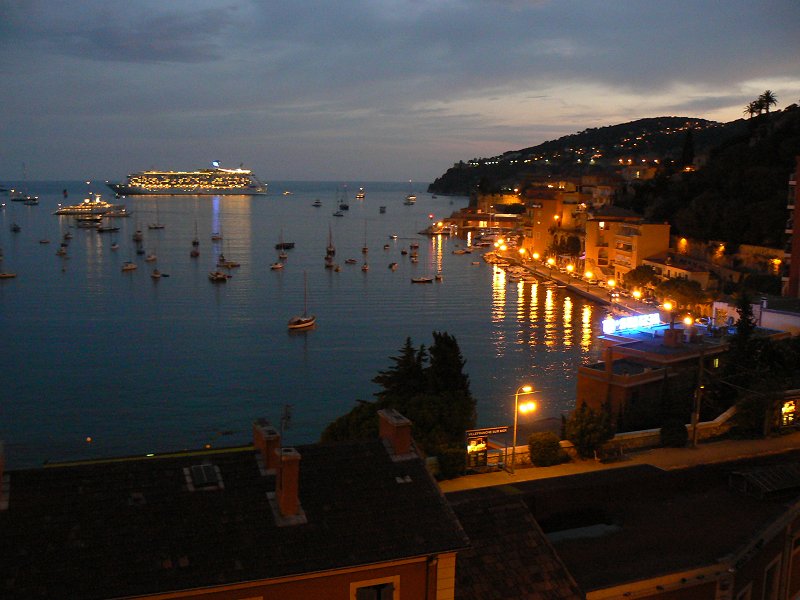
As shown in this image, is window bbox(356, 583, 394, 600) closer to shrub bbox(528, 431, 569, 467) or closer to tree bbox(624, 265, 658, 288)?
shrub bbox(528, 431, 569, 467)

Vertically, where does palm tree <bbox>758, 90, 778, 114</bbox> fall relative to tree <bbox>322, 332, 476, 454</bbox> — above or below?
above

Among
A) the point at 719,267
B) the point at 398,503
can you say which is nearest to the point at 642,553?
the point at 398,503

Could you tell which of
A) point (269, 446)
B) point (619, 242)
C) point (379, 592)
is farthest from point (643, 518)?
point (619, 242)

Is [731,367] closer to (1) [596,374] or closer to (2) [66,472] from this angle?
(1) [596,374]

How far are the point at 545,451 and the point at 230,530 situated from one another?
769 centimetres

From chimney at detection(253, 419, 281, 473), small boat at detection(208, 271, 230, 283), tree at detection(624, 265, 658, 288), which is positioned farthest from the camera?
small boat at detection(208, 271, 230, 283)

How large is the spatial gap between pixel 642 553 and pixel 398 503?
3.27 m

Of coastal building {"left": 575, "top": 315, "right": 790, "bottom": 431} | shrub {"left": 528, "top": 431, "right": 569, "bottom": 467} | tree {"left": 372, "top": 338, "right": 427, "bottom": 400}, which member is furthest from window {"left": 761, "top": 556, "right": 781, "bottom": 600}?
tree {"left": 372, "top": 338, "right": 427, "bottom": 400}

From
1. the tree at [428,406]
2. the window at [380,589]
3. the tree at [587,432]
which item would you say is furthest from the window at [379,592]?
the tree at [587,432]

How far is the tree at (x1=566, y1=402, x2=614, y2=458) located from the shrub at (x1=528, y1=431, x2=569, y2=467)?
312 millimetres

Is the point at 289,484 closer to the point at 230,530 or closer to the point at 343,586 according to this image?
the point at 230,530

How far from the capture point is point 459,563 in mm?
7328

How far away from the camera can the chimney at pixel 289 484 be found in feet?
21.3

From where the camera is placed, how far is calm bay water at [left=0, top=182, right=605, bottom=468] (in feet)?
82.7
